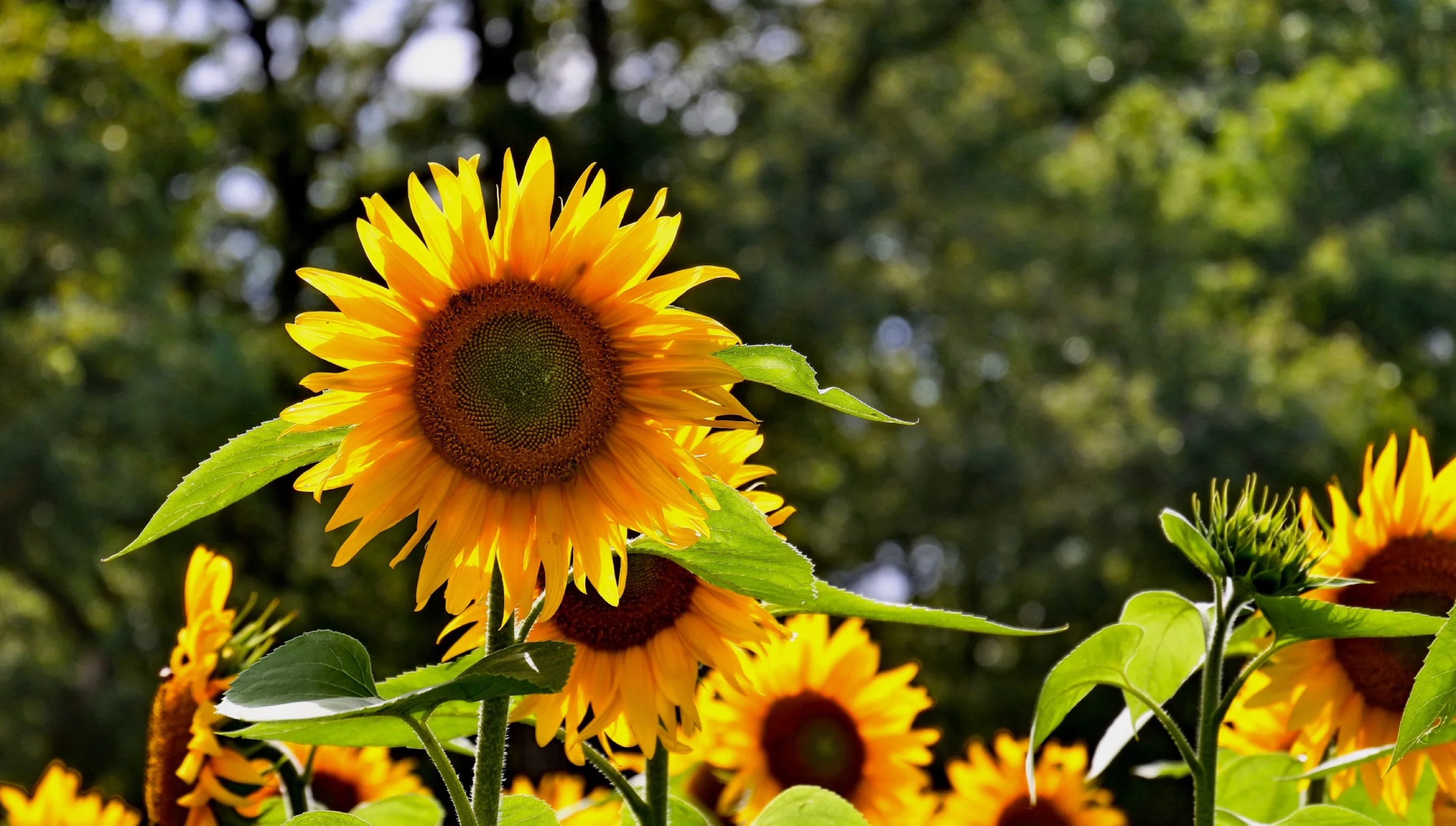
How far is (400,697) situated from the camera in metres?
0.85

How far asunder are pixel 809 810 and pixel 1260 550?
1.16ft

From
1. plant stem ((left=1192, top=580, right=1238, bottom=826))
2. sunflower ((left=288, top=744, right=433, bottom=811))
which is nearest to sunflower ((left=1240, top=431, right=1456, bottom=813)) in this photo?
plant stem ((left=1192, top=580, right=1238, bottom=826))

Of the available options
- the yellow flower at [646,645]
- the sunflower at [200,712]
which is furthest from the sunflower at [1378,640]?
the sunflower at [200,712]

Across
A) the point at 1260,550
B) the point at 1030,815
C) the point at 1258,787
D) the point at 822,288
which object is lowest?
the point at 1030,815

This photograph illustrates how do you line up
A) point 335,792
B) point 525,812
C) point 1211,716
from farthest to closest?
point 335,792 → point 1211,716 → point 525,812

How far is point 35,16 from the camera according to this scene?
38.4 ft

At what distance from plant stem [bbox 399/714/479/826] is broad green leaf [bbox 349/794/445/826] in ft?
1.01

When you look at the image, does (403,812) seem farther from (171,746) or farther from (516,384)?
(516,384)

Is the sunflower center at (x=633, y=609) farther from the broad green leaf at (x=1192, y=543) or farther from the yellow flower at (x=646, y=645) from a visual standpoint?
the broad green leaf at (x=1192, y=543)

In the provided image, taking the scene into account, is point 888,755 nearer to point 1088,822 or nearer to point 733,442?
point 1088,822

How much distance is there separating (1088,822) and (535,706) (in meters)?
1.70

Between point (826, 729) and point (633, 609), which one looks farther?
point (826, 729)

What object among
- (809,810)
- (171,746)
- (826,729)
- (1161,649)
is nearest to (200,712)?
(171,746)

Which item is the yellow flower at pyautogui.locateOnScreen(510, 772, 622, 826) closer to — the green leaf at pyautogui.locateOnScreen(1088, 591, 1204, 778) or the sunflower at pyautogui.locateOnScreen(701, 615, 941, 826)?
the sunflower at pyautogui.locateOnScreen(701, 615, 941, 826)
